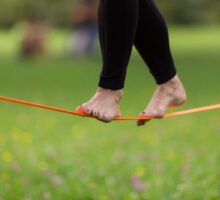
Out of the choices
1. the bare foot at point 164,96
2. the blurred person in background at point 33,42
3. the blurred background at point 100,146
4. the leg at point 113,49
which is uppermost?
the leg at point 113,49

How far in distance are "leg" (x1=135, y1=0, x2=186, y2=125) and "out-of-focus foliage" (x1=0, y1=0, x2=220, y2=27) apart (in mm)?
17149

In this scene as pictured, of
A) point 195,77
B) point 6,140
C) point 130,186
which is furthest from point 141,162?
point 195,77

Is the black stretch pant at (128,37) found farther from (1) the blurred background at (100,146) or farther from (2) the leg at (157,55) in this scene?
(1) the blurred background at (100,146)

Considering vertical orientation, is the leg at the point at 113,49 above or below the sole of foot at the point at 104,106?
above

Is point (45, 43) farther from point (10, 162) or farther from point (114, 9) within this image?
point (114, 9)

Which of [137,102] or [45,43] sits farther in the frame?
[45,43]

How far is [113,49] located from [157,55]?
301 millimetres

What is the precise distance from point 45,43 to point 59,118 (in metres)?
13.1

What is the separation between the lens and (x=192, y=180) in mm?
4719

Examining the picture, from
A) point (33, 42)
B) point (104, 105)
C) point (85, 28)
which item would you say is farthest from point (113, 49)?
point (33, 42)

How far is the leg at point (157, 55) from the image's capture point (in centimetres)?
354

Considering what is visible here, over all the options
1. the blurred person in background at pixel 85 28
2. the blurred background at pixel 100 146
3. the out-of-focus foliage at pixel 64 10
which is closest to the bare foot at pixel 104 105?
the blurred background at pixel 100 146

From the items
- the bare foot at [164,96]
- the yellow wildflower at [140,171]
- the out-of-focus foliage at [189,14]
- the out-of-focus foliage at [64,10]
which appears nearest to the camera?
the bare foot at [164,96]

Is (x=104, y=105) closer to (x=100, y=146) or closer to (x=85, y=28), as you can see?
(x=100, y=146)
